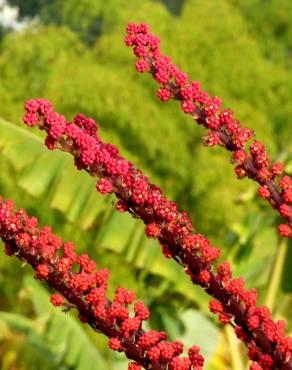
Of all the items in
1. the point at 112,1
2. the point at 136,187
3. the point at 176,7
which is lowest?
the point at 136,187

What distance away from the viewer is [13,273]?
57.2 feet

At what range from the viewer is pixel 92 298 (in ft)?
6.46

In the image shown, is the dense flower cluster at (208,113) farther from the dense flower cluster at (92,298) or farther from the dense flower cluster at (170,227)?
the dense flower cluster at (92,298)

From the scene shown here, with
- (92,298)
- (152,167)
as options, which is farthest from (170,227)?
(152,167)

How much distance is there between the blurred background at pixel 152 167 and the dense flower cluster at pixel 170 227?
523 cm

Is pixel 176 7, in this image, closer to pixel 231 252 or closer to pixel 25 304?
pixel 25 304

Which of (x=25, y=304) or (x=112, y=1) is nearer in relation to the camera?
(x=25, y=304)

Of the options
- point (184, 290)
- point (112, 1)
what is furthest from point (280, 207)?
point (112, 1)

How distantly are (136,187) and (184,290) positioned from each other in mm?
5928

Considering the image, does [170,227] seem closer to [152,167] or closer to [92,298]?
[92,298]

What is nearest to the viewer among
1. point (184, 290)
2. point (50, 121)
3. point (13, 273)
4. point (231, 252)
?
point (50, 121)

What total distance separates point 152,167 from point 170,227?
14.6 m

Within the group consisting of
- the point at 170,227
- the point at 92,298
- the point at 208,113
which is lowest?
the point at 92,298

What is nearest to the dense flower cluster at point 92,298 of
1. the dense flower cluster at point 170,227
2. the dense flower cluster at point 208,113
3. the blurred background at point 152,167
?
the dense flower cluster at point 170,227
